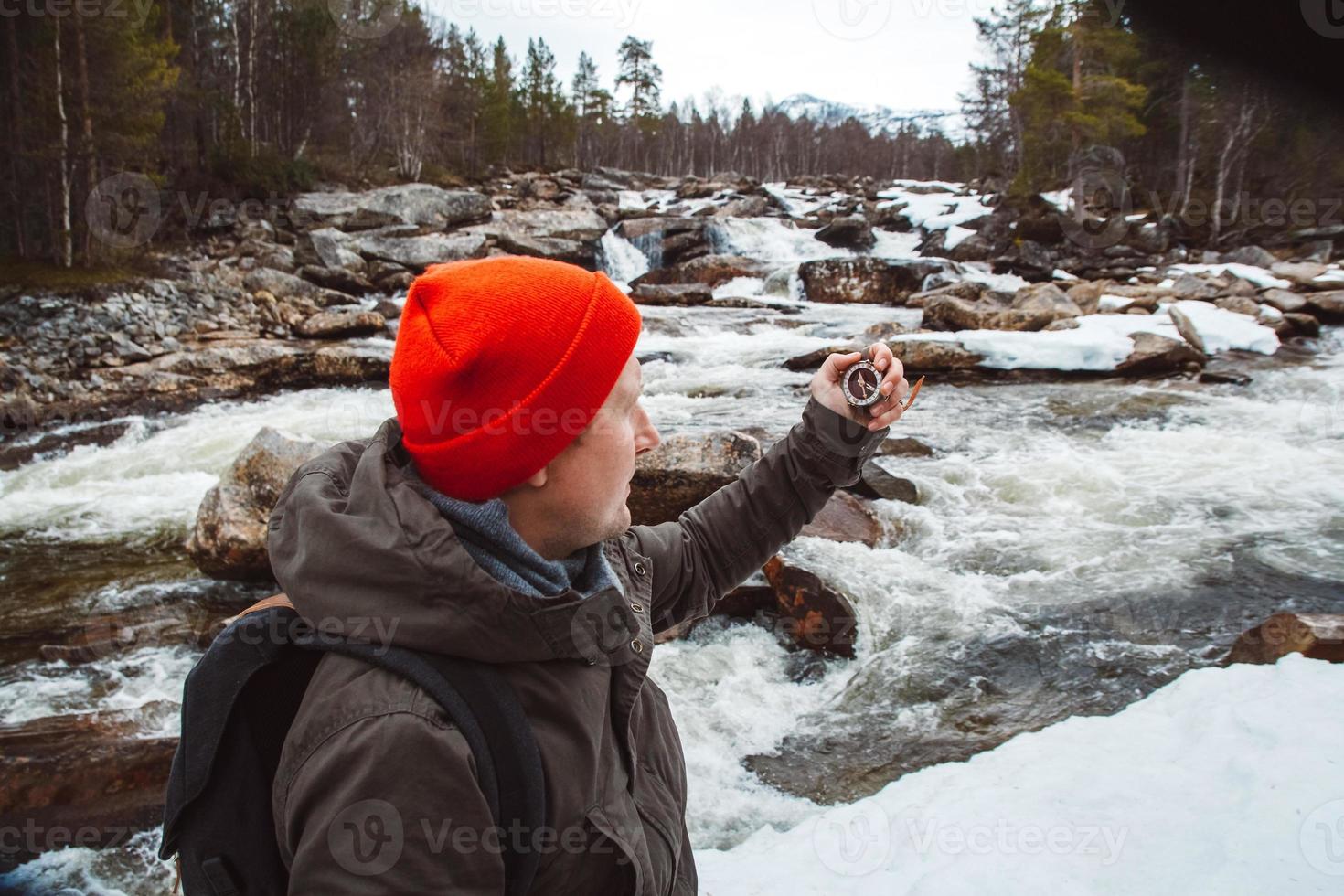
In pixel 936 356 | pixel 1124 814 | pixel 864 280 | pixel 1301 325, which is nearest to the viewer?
pixel 1124 814

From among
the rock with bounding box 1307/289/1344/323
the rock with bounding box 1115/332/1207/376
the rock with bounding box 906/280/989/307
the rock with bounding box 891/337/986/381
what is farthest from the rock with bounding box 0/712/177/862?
the rock with bounding box 1307/289/1344/323

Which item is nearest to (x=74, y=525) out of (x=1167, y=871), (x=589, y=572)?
(x=589, y=572)

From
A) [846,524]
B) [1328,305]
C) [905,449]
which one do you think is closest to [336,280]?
[905,449]

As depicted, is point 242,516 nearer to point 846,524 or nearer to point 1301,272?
point 846,524

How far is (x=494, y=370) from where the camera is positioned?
1.25 m

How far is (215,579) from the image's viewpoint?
17.5ft

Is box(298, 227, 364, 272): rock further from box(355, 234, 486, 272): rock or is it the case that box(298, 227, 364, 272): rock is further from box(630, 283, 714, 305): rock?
box(630, 283, 714, 305): rock

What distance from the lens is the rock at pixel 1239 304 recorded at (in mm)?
13391

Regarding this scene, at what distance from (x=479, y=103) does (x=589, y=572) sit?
153ft

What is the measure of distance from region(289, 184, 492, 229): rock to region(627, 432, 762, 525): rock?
843 inches

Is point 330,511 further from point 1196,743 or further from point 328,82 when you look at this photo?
point 328,82

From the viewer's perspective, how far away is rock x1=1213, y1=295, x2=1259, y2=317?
1339cm

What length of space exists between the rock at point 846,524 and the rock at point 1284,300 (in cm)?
1284

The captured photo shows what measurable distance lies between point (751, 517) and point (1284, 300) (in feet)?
54.4
